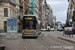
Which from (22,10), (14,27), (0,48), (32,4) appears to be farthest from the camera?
(22,10)

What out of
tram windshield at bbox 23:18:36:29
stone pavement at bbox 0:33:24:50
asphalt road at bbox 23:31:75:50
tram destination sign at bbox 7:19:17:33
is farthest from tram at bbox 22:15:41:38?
stone pavement at bbox 0:33:24:50

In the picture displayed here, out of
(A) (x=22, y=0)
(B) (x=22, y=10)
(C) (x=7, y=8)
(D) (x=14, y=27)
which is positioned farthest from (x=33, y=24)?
(B) (x=22, y=10)

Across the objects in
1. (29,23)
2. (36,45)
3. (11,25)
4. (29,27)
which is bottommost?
(36,45)

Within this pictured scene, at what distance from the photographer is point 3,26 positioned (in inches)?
1469

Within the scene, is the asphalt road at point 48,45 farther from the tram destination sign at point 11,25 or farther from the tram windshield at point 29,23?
the tram windshield at point 29,23

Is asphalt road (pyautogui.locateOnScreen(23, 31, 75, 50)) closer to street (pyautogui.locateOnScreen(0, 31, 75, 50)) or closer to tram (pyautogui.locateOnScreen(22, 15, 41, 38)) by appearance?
street (pyautogui.locateOnScreen(0, 31, 75, 50))

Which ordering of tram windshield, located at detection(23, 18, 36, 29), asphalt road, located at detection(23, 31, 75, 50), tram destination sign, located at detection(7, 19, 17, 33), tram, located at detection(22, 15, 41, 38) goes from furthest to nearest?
tram windshield, located at detection(23, 18, 36, 29)
tram, located at detection(22, 15, 41, 38)
tram destination sign, located at detection(7, 19, 17, 33)
asphalt road, located at detection(23, 31, 75, 50)

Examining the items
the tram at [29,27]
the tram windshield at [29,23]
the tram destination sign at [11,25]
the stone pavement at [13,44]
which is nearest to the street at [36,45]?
the stone pavement at [13,44]

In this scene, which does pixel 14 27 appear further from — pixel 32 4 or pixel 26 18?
pixel 32 4

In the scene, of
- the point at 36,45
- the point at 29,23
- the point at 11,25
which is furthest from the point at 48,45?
the point at 29,23

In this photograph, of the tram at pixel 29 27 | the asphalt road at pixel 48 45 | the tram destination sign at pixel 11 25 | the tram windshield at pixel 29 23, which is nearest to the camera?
the asphalt road at pixel 48 45

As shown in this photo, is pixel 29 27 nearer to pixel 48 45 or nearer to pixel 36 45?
pixel 36 45

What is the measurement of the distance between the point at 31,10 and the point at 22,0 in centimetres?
461

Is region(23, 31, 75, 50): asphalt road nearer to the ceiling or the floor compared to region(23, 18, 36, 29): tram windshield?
nearer to the floor
